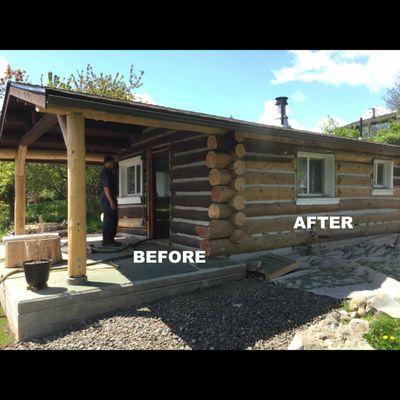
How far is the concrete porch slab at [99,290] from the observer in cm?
421

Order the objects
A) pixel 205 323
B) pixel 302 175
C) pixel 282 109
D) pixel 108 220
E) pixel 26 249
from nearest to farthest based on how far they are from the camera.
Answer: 1. pixel 205 323
2. pixel 26 249
3. pixel 108 220
4. pixel 302 175
5. pixel 282 109

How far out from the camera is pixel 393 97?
28688 mm

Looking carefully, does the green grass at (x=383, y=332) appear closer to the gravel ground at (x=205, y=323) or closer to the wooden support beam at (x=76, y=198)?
the gravel ground at (x=205, y=323)

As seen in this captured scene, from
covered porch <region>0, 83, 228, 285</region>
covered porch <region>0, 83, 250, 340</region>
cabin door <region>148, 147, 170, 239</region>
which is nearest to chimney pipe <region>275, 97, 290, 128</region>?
cabin door <region>148, 147, 170, 239</region>

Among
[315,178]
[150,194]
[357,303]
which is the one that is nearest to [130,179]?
[150,194]

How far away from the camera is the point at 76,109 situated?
4.60 m

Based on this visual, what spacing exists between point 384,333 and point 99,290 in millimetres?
3535

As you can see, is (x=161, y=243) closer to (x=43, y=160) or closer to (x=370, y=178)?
(x=43, y=160)

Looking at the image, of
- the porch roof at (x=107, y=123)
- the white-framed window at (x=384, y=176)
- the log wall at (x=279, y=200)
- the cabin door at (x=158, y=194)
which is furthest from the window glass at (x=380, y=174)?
the cabin door at (x=158, y=194)

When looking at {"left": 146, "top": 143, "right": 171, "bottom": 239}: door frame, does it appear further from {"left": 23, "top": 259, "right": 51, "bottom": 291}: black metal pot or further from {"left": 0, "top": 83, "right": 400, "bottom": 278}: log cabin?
{"left": 23, "top": 259, "right": 51, "bottom": 291}: black metal pot

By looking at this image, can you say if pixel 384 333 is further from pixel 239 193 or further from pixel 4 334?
pixel 4 334

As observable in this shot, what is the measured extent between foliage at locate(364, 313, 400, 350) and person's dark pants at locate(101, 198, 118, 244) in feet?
18.1
